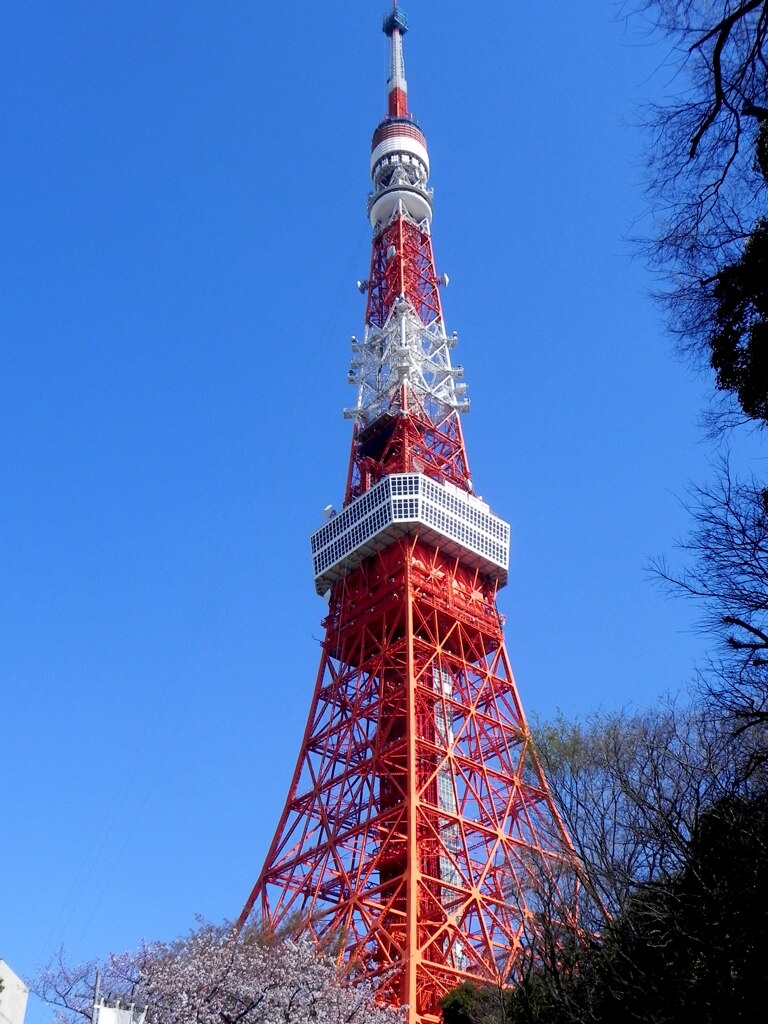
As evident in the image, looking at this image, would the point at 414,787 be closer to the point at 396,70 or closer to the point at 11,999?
the point at 11,999

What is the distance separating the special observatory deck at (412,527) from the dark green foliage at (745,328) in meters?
24.7

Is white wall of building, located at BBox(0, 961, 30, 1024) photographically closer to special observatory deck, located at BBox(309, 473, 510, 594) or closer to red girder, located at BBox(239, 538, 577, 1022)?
red girder, located at BBox(239, 538, 577, 1022)

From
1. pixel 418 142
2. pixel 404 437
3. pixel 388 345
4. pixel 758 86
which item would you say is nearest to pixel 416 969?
pixel 404 437

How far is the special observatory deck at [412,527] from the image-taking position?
3083 cm

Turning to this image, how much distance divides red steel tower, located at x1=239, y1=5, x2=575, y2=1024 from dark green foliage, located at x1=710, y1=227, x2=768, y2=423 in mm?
11563

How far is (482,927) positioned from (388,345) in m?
21.0

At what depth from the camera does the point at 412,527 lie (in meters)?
30.8

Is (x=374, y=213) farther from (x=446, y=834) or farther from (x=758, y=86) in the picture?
(x=758, y=86)

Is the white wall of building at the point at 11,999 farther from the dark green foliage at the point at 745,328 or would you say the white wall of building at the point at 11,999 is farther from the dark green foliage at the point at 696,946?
the dark green foliage at the point at 745,328

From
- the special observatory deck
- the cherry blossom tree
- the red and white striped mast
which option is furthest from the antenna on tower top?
the cherry blossom tree

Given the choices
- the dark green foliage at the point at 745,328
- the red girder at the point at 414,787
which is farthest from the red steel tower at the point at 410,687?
the dark green foliage at the point at 745,328

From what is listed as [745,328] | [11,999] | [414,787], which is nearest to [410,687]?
[414,787]

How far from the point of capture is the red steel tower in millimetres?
22938

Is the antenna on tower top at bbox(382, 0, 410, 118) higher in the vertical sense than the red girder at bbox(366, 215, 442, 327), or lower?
higher
